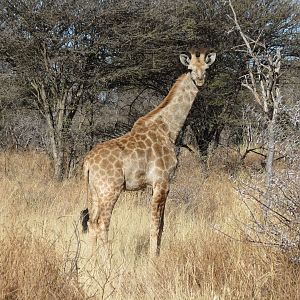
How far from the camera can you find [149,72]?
11383mm

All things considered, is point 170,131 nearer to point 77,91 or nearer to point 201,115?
point 77,91

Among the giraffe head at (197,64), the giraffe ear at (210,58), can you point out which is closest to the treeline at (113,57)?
the giraffe ear at (210,58)

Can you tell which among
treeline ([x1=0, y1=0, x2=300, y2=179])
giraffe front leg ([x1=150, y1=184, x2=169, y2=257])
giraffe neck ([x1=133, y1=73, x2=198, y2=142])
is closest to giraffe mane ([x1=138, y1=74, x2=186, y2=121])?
giraffe neck ([x1=133, y1=73, x2=198, y2=142])

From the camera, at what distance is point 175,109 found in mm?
6227

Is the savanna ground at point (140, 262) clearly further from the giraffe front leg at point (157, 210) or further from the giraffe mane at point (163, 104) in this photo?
the giraffe mane at point (163, 104)

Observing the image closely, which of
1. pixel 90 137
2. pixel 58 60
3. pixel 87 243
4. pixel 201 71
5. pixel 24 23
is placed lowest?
pixel 87 243

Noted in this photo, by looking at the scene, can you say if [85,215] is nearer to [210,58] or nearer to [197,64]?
[197,64]

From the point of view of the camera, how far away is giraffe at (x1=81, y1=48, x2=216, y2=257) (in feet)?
18.0

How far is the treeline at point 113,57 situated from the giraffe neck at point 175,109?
3696mm

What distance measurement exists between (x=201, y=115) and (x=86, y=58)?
10.6 feet

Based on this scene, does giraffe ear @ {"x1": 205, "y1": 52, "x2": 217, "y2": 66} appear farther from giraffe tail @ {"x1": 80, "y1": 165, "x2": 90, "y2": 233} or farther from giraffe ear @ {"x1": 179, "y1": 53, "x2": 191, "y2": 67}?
giraffe tail @ {"x1": 80, "y1": 165, "x2": 90, "y2": 233}

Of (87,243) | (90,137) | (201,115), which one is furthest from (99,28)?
(87,243)

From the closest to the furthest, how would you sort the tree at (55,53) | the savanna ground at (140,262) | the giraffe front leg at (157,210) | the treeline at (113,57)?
1. the savanna ground at (140,262)
2. the giraffe front leg at (157,210)
3. the tree at (55,53)
4. the treeline at (113,57)

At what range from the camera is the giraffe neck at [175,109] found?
615 centimetres
